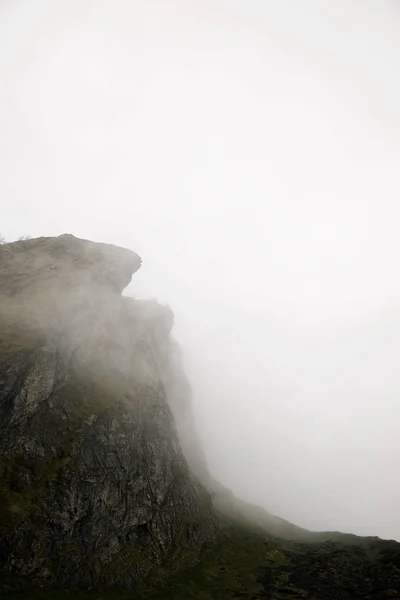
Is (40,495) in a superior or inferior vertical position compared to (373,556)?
inferior

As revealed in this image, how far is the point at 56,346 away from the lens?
226 ft

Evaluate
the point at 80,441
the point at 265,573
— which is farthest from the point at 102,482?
the point at 265,573

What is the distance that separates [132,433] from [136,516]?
13560 mm

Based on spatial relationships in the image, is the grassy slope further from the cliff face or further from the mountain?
the cliff face

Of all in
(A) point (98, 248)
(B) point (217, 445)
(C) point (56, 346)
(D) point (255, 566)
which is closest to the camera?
(C) point (56, 346)

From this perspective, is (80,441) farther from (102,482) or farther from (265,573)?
(265,573)

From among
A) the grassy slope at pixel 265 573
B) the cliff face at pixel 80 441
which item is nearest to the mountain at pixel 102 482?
the cliff face at pixel 80 441

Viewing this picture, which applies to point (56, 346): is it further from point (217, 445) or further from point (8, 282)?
point (217, 445)

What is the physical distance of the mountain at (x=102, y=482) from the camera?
52.7 m

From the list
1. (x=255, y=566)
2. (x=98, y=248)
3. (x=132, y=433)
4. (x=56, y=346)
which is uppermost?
(x=98, y=248)

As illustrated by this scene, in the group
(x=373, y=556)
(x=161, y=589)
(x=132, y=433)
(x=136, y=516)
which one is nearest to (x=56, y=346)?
(x=132, y=433)

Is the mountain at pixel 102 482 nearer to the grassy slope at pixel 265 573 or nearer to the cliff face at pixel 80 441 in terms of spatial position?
the cliff face at pixel 80 441

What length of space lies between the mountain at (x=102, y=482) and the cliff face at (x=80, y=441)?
0.21 meters

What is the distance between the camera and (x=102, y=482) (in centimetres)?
6088
